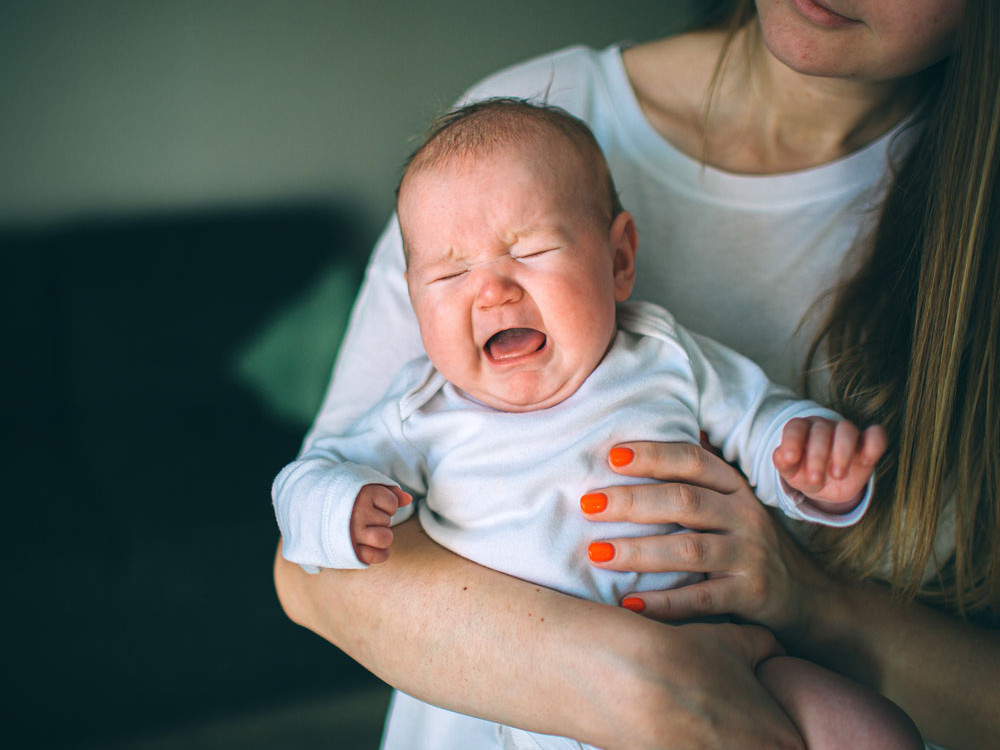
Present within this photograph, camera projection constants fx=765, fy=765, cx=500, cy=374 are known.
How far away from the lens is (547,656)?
0.77 m

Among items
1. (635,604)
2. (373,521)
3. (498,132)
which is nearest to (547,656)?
(635,604)

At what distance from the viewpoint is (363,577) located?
887 mm

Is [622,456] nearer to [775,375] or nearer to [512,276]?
[512,276]

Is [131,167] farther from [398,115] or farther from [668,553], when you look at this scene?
[668,553]

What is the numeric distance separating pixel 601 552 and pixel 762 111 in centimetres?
69

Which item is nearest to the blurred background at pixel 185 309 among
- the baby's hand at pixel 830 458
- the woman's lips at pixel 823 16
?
the baby's hand at pixel 830 458

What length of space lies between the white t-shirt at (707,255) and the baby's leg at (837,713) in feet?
1.34

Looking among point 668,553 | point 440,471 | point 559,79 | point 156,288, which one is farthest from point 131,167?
point 668,553

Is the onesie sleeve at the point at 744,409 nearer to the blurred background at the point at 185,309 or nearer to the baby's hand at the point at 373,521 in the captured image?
the baby's hand at the point at 373,521

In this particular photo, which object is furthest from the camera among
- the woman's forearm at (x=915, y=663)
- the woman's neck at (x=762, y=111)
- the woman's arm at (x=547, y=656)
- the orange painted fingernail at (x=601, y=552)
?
the woman's neck at (x=762, y=111)

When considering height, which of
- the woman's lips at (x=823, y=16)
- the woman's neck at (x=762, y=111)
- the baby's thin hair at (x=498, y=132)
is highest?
the woman's lips at (x=823, y=16)

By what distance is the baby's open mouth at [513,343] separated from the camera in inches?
34.6

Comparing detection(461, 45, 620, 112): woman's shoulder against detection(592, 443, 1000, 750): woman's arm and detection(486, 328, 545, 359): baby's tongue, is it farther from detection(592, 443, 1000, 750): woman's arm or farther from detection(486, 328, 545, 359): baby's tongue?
detection(592, 443, 1000, 750): woman's arm

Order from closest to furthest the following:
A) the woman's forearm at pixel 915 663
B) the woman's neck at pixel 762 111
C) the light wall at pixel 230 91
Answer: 1. the woman's forearm at pixel 915 663
2. the woman's neck at pixel 762 111
3. the light wall at pixel 230 91
